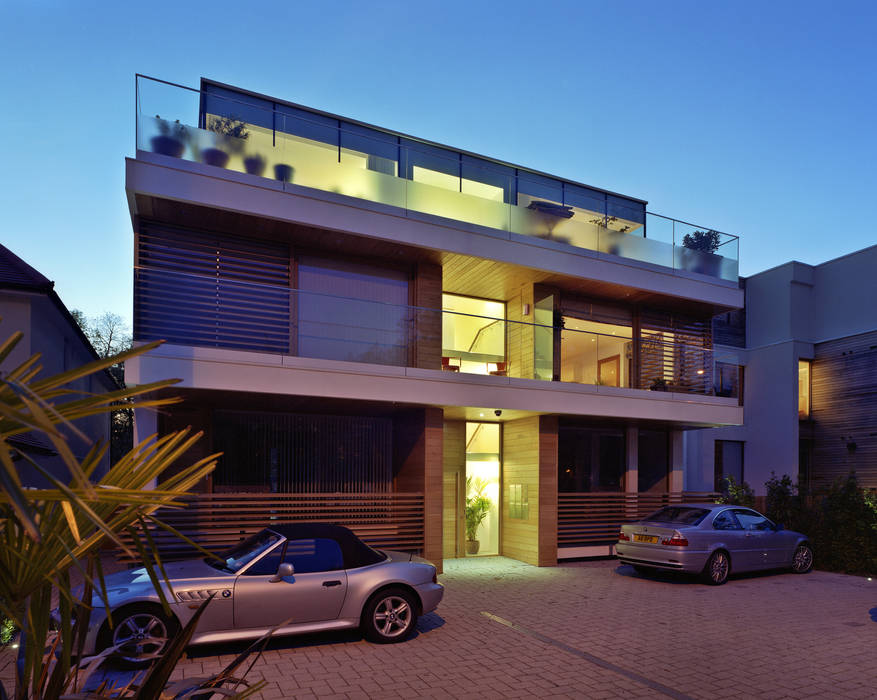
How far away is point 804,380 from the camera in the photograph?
23.7m

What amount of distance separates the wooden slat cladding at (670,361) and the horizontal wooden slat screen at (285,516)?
6760mm

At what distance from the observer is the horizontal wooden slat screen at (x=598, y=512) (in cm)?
1422

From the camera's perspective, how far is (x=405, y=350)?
12.0 metres

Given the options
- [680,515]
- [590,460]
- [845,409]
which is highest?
[845,409]

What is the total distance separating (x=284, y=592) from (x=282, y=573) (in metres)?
0.31

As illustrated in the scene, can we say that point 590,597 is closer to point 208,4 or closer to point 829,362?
point 208,4

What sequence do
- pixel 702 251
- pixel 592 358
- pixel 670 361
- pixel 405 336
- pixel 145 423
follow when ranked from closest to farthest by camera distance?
pixel 145 423 → pixel 405 336 → pixel 592 358 → pixel 670 361 → pixel 702 251

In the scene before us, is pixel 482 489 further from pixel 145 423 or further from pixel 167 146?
pixel 167 146

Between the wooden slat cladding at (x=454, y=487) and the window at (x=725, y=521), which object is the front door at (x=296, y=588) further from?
the window at (x=725, y=521)

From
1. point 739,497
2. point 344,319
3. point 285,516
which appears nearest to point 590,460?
A: point 739,497

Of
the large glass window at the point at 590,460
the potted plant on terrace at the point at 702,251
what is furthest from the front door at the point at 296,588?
the potted plant on terrace at the point at 702,251

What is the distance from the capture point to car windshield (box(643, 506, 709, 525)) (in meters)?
11.8

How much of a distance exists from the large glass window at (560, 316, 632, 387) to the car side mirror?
28.9 feet

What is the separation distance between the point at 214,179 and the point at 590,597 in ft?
31.4
